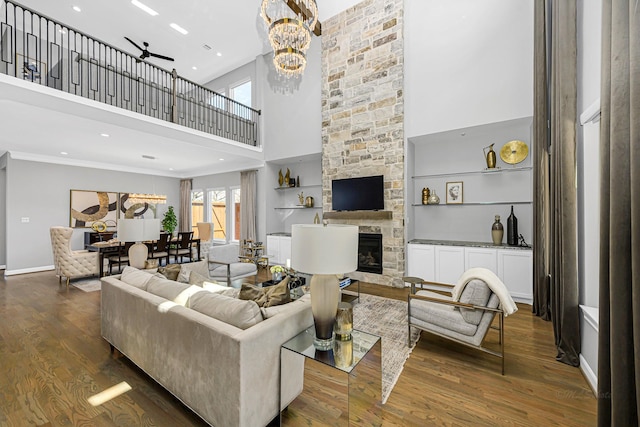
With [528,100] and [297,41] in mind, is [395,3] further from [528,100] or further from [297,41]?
[528,100]

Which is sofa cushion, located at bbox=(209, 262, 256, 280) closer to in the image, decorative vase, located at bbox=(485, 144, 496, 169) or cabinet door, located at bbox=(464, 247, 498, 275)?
cabinet door, located at bbox=(464, 247, 498, 275)

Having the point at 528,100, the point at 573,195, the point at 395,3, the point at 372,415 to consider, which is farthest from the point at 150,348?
the point at 395,3

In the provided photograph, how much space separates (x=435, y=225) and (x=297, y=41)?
13.3ft

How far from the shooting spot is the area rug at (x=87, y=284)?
4.99 meters

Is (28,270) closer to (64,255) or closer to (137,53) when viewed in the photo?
(64,255)

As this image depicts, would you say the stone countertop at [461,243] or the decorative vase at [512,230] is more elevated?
the decorative vase at [512,230]

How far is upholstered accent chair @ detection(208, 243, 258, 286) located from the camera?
4.44m

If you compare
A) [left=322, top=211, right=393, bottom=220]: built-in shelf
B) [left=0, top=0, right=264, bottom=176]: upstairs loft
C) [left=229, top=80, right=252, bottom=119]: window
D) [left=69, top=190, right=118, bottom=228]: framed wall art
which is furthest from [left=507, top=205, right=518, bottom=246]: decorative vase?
[left=69, top=190, right=118, bottom=228]: framed wall art

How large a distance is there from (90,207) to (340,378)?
28.6 ft

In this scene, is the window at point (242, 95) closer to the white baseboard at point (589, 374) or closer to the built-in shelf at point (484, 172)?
the built-in shelf at point (484, 172)

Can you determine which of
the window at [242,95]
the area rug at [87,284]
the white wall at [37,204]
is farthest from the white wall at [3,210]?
the window at [242,95]

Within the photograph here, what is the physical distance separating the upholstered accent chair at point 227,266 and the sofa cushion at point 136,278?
5.34 feet

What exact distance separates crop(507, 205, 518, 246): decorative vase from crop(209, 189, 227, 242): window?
7.54 metres

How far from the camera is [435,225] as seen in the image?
5328 millimetres
